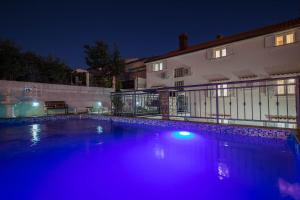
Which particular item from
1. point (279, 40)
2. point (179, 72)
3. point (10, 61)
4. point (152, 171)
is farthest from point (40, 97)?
point (279, 40)

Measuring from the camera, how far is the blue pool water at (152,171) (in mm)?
1962

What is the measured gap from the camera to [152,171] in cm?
255

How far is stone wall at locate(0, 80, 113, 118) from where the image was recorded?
32.3 feet

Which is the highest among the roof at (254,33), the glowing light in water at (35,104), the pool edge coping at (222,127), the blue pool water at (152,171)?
the roof at (254,33)

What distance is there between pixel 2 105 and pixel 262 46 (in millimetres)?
14073

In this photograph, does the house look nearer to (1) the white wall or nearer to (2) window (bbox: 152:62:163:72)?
(2) window (bbox: 152:62:163:72)

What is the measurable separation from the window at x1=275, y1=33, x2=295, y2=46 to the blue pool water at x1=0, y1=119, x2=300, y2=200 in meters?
9.01

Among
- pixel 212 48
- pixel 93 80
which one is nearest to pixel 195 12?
pixel 212 48

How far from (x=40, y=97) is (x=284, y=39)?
1383 cm

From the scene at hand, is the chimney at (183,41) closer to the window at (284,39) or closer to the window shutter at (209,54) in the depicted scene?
the window shutter at (209,54)

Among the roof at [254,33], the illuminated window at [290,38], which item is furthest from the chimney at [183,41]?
the illuminated window at [290,38]

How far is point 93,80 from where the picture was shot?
63.4 ft

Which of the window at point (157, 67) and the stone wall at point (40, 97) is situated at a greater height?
the window at point (157, 67)

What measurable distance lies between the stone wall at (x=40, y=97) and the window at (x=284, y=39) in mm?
11517
